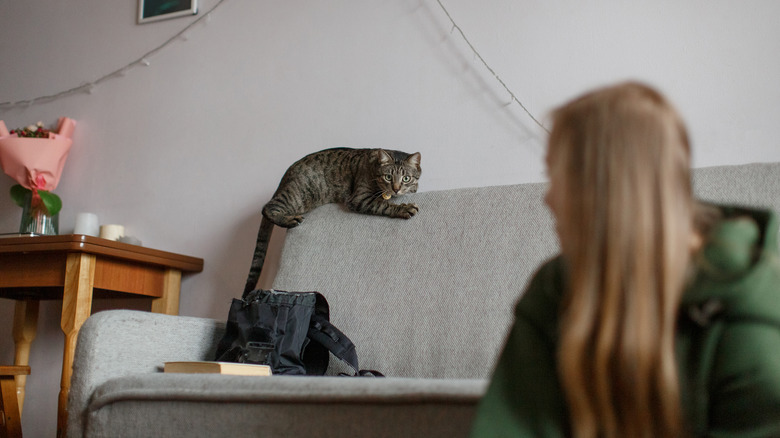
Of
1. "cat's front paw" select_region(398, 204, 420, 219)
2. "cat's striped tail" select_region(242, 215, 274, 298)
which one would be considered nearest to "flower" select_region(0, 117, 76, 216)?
"cat's striped tail" select_region(242, 215, 274, 298)

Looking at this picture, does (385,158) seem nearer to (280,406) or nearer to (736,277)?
(280,406)

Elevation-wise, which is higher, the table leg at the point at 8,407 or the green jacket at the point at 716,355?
the green jacket at the point at 716,355

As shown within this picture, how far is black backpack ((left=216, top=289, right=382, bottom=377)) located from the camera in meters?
1.52

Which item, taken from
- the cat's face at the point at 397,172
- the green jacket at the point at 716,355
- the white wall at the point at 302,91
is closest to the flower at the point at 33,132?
the white wall at the point at 302,91

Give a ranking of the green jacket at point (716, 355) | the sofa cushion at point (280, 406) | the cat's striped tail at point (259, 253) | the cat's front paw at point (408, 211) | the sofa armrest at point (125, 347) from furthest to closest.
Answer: the cat's striped tail at point (259, 253) → the cat's front paw at point (408, 211) → the sofa armrest at point (125, 347) → the sofa cushion at point (280, 406) → the green jacket at point (716, 355)

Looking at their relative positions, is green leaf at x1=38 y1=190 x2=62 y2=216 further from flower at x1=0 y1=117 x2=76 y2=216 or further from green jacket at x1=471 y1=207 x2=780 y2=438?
green jacket at x1=471 y1=207 x2=780 y2=438

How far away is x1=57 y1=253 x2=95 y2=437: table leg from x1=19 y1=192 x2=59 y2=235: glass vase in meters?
0.61

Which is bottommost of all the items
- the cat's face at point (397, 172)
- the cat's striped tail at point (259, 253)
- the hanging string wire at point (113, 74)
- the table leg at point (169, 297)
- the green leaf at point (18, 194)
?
the table leg at point (169, 297)

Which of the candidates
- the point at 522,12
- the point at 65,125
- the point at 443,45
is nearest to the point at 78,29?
the point at 65,125

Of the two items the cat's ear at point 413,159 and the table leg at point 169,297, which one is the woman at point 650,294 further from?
the table leg at point 169,297

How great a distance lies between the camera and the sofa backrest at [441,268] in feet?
4.85

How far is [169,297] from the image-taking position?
7.57 ft

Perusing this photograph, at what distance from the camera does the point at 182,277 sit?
240 cm

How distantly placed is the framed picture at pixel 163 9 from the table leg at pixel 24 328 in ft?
4.02
